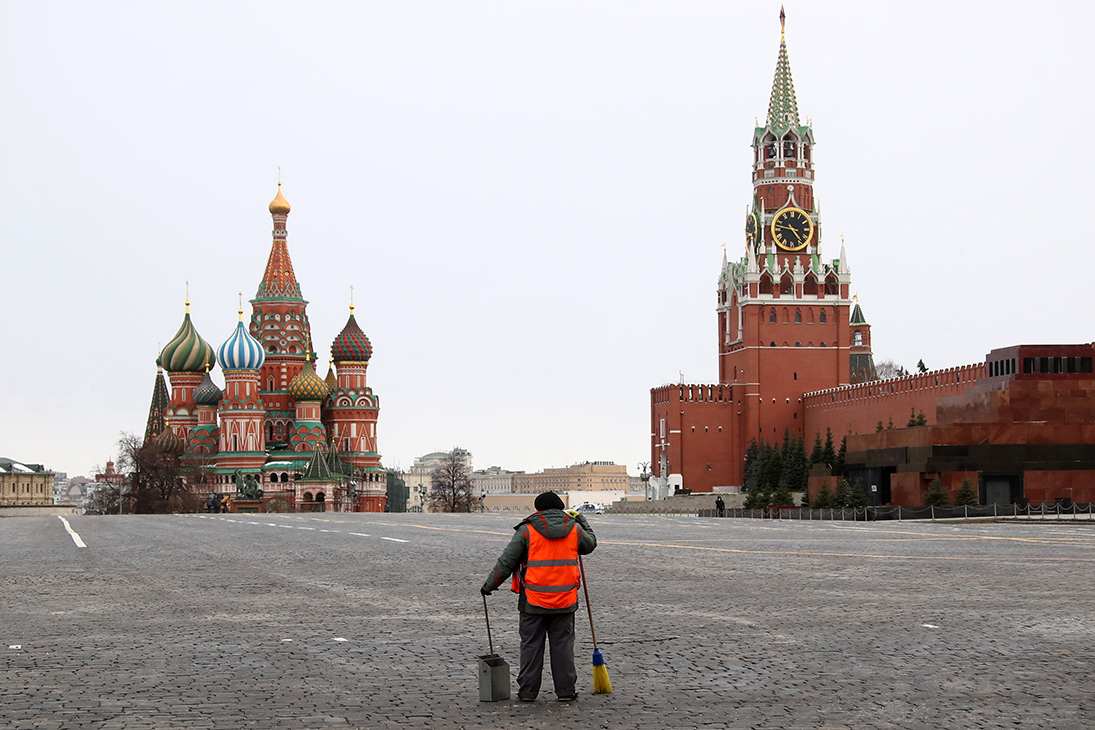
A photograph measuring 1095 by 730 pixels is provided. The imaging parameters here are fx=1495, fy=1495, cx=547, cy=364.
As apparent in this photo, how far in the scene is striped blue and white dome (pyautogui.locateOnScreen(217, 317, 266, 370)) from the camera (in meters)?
110

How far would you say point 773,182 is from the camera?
11219 centimetres

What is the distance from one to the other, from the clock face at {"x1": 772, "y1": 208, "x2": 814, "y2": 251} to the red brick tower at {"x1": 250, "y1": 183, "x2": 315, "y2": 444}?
3745 centimetres

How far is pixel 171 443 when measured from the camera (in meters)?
114

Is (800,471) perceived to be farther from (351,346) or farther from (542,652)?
(542,652)

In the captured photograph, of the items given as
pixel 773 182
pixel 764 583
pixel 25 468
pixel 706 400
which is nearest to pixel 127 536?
pixel 764 583

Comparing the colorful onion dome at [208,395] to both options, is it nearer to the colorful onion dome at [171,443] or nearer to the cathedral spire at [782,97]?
the colorful onion dome at [171,443]

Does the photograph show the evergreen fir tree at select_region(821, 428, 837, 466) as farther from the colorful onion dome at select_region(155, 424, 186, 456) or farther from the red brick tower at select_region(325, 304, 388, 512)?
the colorful onion dome at select_region(155, 424, 186, 456)

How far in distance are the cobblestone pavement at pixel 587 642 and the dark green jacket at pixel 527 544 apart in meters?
0.62

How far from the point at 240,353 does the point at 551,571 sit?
341ft

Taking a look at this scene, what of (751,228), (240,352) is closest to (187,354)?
(240,352)

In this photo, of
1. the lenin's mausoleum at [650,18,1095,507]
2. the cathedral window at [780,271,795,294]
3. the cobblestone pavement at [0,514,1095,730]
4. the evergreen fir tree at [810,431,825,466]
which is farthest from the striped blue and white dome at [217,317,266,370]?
the cobblestone pavement at [0,514,1095,730]

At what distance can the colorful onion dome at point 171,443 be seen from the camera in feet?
371

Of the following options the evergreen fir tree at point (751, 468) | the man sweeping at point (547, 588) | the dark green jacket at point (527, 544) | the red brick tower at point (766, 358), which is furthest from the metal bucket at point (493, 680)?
the red brick tower at point (766, 358)

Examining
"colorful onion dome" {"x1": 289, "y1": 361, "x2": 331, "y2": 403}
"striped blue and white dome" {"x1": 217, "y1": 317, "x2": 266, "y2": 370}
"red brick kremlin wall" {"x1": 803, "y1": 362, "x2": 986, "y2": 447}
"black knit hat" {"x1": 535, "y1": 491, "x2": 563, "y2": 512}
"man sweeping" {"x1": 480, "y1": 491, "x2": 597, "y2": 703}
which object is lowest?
"man sweeping" {"x1": 480, "y1": 491, "x2": 597, "y2": 703}
